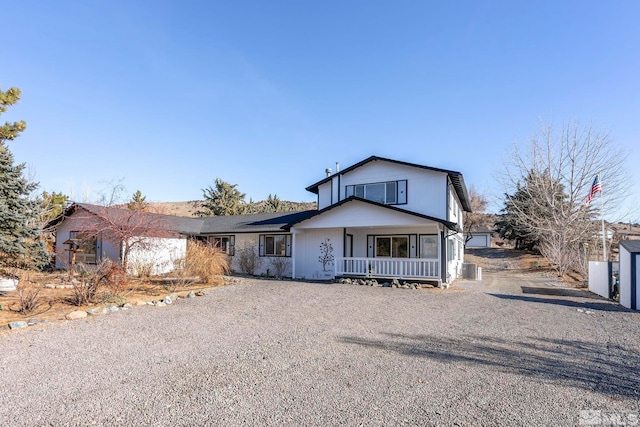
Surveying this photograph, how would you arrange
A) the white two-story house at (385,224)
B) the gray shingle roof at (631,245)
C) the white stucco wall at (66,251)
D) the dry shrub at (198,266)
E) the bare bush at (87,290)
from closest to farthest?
the bare bush at (87,290) → the gray shingle roof at (631,245) → the dry shrub at (198,266) → the white two-story house at (385,224) → the white stucco wall at (66,251)

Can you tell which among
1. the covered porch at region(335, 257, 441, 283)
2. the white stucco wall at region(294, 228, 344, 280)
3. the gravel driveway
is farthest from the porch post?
the gravel driveway

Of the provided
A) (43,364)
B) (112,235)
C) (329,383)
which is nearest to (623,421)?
(329,383)

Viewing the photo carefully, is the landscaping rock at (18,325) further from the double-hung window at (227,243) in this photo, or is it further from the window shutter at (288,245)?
the double-hung window at (227,243)

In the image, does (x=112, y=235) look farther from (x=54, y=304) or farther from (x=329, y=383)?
(x=329, y=383)

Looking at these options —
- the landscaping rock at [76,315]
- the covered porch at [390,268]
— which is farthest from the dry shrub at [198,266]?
the covered porch at [390,268]

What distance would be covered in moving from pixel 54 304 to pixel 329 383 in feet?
30.6

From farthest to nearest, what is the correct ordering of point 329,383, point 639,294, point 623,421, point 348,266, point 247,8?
point 348,266, point 247,8, point 639,294, point 329,383, point 623,421

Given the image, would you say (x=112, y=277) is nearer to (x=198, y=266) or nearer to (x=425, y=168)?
(x=198, y=266)

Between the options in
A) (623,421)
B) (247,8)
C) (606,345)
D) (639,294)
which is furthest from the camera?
(247,8)

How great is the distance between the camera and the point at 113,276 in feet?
35.2

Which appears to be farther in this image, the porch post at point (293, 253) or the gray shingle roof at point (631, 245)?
the porch post at point (293, 253)

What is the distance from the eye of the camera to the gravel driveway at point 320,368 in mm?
3725

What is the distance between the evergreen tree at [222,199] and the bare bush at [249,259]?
20.5m

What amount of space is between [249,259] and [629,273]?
671 inches
